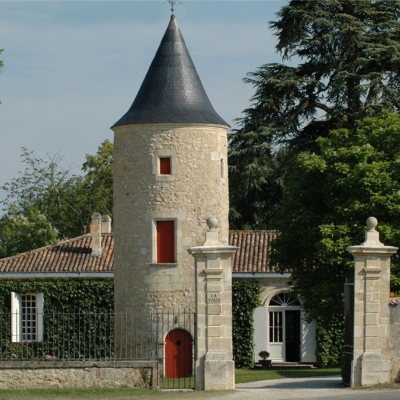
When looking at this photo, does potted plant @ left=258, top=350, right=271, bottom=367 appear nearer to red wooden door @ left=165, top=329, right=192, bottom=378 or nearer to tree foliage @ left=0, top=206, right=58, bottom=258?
red wooden door @ left=165, top=329, right=192, bottom=378

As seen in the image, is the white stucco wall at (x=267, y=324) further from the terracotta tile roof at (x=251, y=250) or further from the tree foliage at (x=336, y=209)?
the tree foliage at (x=336, y=209)

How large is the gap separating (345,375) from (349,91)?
18.1m

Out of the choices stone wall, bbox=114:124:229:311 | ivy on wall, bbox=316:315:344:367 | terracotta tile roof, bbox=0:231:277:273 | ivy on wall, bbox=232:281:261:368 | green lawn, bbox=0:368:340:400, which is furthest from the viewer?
terracotta tile roof, bbox=0:231:277:273

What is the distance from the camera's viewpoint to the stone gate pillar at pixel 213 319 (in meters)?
17.0

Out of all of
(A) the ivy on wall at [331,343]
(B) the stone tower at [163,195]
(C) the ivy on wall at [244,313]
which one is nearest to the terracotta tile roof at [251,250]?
(C) the ivy on wall at [244,313]

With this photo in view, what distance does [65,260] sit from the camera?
1268 inches

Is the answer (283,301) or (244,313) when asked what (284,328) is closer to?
(283,301)

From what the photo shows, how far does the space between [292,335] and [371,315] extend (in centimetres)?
1462

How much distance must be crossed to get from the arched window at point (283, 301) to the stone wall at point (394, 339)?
13.6 m

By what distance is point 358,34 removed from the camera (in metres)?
34.2

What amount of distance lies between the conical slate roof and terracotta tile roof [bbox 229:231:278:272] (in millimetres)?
6318

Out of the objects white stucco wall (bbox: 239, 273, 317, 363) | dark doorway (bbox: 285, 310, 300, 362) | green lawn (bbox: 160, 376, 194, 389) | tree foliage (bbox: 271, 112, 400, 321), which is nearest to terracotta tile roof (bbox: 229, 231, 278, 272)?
white stucco wall (bbox: 239, 273, 317, 363)

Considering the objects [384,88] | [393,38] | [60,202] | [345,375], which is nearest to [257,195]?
[384,88]

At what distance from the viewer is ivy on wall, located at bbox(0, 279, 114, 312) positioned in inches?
1228
